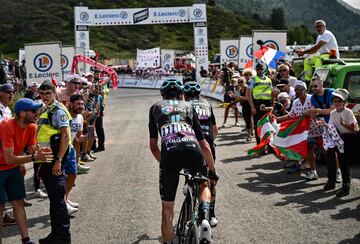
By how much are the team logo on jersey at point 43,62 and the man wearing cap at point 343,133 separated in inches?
516

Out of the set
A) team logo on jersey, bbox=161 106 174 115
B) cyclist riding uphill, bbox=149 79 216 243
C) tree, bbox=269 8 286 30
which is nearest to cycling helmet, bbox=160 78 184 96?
cyclist riding uphill, bbox=149 79 216 243

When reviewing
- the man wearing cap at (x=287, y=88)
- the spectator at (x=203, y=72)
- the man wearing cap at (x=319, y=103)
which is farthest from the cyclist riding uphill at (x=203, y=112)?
the spectator at (x=203, y=72)

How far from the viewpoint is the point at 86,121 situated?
468 inches

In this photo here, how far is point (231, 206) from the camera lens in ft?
27.7

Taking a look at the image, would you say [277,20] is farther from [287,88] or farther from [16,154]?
[16,154]

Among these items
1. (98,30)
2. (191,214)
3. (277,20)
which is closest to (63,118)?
(191,214)

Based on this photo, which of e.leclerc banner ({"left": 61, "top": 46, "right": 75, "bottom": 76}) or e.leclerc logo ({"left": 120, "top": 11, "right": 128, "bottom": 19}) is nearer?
e.leclerc banner ({"left": 61, "top": 46, "right": 75, "bottom": 76})

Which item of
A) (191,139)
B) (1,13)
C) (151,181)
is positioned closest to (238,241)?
(191,139)

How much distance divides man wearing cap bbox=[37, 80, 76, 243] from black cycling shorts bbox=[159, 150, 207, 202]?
1.69m

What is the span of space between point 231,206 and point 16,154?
3487mm

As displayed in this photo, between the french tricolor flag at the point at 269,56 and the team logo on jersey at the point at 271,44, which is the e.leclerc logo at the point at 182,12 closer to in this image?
the team logo on jersey at the point at 271,44

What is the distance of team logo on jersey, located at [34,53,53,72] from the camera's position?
19875 millimetres

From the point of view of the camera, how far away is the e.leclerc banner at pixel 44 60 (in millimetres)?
19828

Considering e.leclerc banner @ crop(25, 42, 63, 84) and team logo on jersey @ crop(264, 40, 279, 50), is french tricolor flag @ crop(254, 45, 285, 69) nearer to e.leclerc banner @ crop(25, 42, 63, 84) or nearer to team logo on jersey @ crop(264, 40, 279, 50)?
team logo on jersey @ crop(264, 40, 279, 50)
